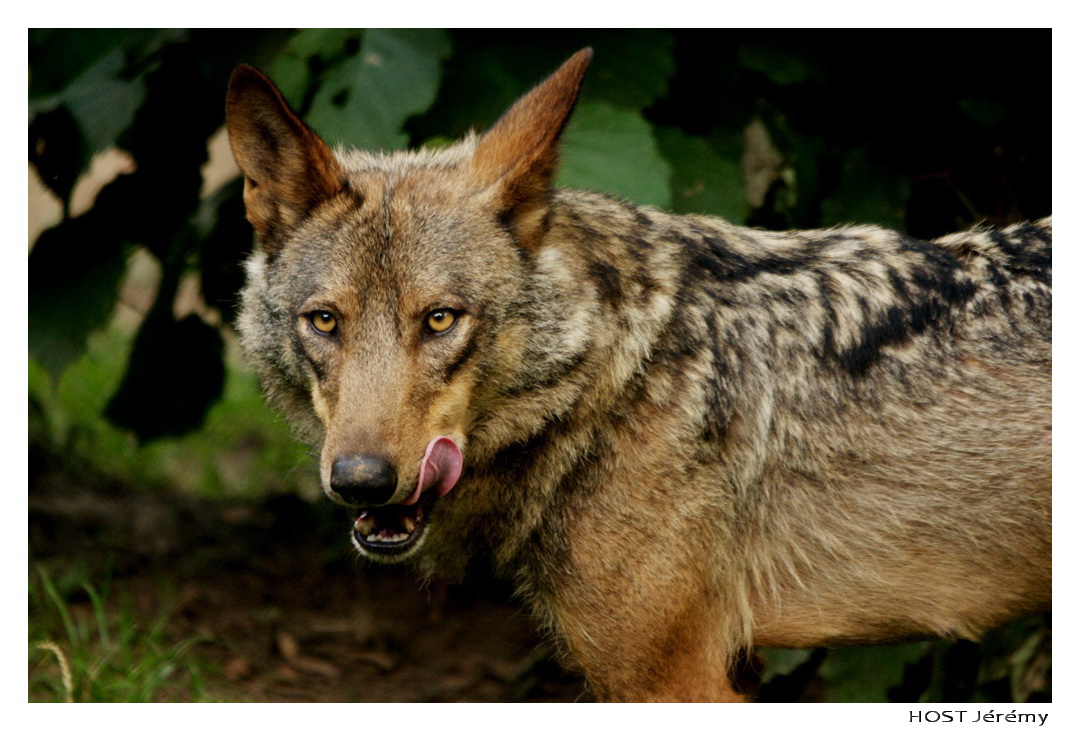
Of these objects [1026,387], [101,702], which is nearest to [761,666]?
[1026,387]

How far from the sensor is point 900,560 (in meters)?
3.63

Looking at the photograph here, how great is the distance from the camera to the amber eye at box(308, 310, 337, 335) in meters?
3.14

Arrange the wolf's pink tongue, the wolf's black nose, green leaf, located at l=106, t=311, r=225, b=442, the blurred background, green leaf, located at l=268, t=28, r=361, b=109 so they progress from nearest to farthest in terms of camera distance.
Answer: the wolf's black nose
the wolf's pink tongue
green leaf, located at l=268, t=28, r=361, b=109
the blurred background
green leaf, located at l=106, t=311, r=225, b=442

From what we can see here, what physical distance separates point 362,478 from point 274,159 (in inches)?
48.2

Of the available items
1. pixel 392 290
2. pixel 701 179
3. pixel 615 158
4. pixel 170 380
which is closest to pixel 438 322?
pixel 392 290

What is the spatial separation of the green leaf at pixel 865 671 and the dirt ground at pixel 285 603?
145 cm

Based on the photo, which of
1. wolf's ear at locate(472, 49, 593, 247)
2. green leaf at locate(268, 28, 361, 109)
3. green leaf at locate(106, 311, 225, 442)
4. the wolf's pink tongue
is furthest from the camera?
green leaf at locate(106, 311, 225, 442)

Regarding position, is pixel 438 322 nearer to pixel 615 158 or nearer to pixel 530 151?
pixel 530 151

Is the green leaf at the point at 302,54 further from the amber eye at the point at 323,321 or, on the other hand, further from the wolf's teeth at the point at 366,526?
the wolf's teeth at the point at 366,526

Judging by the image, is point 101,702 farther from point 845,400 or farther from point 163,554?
point 845,400

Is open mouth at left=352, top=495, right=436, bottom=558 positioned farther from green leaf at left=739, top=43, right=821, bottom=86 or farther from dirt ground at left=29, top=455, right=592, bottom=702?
green leaf at left=739, top=43, right=821, bottom=86

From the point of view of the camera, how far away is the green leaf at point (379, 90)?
3.91 metres

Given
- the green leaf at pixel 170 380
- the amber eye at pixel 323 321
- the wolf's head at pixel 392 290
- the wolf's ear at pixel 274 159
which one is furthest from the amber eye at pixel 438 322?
the green leaf at pixel 170 380

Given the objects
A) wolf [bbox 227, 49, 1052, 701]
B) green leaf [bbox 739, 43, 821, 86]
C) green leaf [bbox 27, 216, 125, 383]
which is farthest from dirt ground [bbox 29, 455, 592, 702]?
green leaf [bbox 739, 43, 821, 86]
